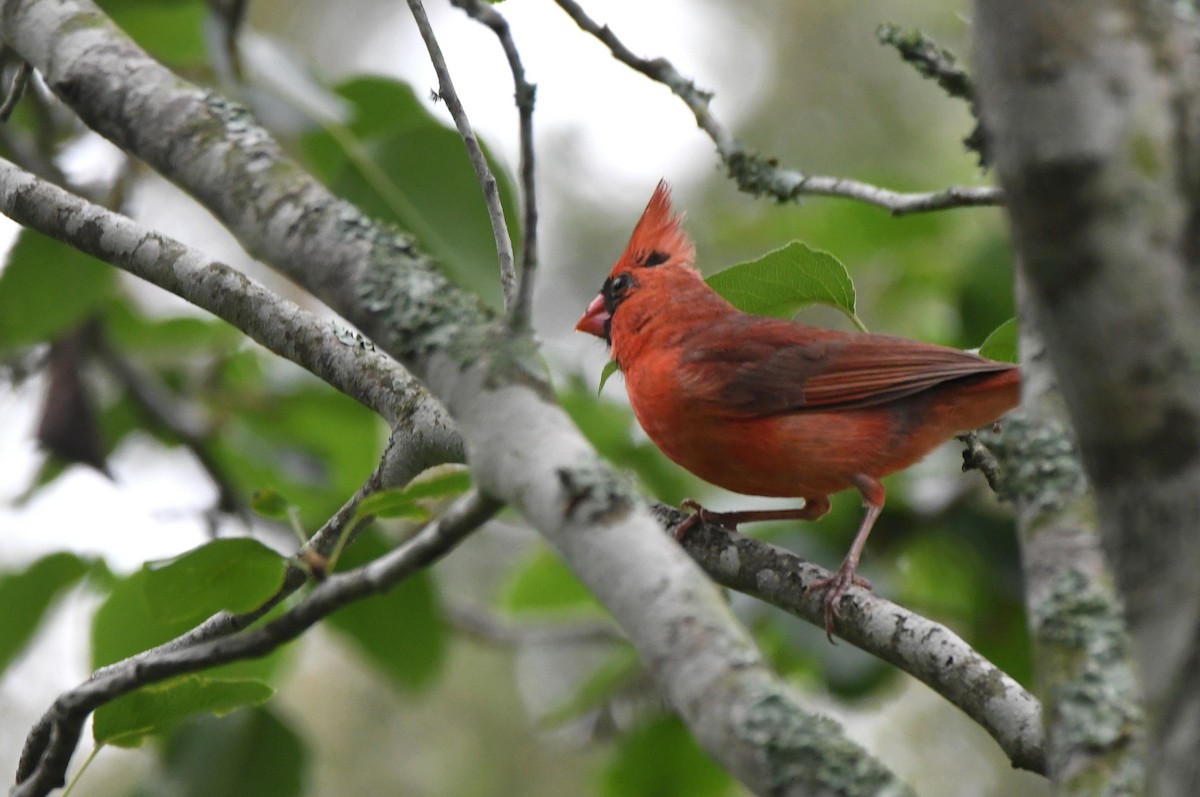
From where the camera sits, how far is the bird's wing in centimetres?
348

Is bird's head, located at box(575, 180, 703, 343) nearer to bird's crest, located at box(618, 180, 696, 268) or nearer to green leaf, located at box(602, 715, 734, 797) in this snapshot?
bird's crest, located at box(618, 180, 696, 268)

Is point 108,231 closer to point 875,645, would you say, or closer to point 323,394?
point 875,645

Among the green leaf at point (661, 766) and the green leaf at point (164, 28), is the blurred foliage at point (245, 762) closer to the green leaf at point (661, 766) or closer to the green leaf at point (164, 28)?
the green leaf at point (661, 766)

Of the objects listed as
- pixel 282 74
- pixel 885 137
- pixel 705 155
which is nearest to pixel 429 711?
pixel 705 155

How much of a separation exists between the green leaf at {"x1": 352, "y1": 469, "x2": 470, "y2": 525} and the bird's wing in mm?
1748

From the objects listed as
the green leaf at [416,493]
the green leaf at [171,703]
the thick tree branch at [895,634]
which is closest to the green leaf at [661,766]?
the thick tree branch at [895,634]

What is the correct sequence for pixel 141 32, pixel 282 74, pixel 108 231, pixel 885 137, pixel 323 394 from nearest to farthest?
pixel 108 231 < pixel 282 74 < pixel 141 32 < pixel 323 394 < pixel 885 137

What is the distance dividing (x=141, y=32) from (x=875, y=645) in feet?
10.4

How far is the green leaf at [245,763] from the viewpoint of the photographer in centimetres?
385

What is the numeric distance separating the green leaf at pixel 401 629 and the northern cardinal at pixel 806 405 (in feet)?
3.19

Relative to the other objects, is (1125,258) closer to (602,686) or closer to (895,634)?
(895,634)

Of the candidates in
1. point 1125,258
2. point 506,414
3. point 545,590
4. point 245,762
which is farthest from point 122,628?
point 1125,258

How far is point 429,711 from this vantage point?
31.2 ft

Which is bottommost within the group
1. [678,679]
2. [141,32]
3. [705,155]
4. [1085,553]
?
[678,679]
